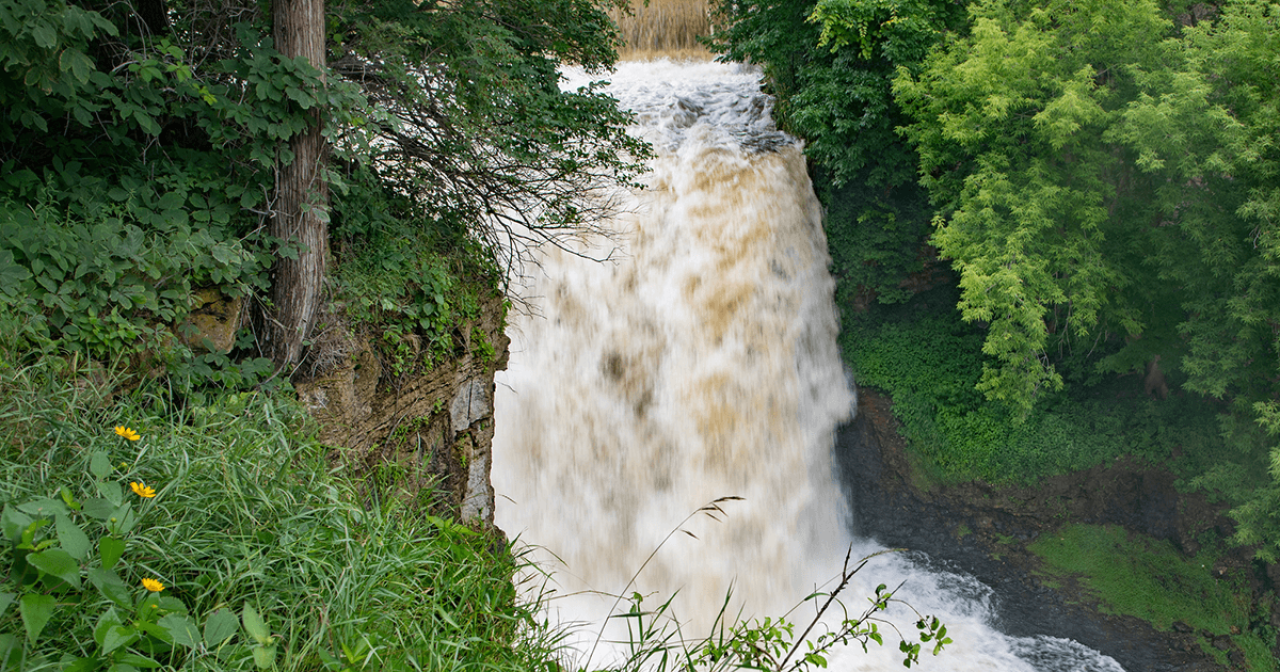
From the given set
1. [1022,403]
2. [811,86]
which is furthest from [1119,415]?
[811,86]

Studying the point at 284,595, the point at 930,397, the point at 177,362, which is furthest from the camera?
the point at 930,397

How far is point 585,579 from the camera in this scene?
29.9ft

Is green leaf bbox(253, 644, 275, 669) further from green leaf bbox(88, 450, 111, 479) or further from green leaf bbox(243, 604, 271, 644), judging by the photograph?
green leaf bbox(88, 450, 111, 479)

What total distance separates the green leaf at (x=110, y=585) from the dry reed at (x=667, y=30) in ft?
48.6

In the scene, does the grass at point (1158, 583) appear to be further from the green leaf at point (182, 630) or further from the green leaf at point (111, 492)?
the green leaf at point (111, 492)

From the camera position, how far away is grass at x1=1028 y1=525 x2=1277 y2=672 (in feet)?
31.8

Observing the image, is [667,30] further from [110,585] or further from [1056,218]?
[110,585]

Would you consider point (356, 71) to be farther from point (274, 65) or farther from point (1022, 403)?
point (1022, 403)

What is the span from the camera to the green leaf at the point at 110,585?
1716 mm

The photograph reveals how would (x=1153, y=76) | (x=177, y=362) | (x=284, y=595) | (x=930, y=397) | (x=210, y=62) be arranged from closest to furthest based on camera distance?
1. (x=284, y=595)
2. (x=177, y=362)
3. (x=210, y=62)
4. (x=1153, y=76)
5. (x=930, y=397)

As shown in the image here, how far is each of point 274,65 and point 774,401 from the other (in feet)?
28.3

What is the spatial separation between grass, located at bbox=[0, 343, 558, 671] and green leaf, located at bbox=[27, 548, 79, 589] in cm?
2

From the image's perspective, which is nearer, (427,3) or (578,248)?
(427,3)

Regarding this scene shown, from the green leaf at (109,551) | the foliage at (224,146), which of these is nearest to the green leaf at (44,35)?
the foliage at (224,146)
